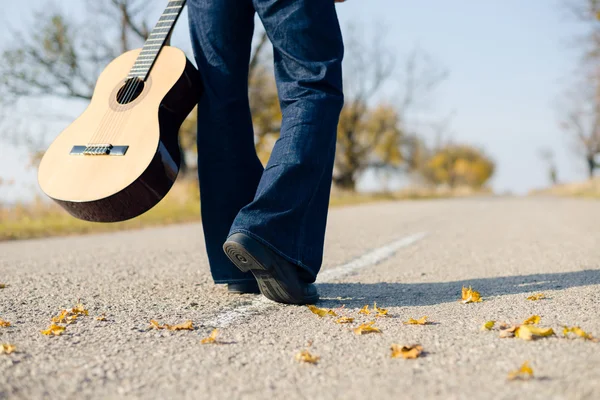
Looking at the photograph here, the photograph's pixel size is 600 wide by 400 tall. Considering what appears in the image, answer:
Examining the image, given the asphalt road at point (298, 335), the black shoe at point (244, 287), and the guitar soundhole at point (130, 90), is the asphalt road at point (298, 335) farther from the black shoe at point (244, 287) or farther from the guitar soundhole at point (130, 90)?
the guitar soundhole at point (130, 90)

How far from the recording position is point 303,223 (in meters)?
2.07

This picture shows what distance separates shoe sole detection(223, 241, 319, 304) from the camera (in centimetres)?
191

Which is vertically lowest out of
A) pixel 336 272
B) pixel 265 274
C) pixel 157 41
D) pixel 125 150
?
pixel 336 272

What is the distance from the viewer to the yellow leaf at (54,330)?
172 centimetres

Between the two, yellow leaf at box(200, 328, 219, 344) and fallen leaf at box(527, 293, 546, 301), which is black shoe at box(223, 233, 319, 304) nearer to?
yellow leaf at box(200, 328, 219, 344)

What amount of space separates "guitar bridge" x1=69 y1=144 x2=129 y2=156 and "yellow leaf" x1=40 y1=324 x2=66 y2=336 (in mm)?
695

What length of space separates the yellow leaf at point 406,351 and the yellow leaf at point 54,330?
988mm

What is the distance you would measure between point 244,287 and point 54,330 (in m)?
0.84

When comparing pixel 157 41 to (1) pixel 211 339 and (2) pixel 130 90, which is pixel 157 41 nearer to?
(2) pixel 130 90

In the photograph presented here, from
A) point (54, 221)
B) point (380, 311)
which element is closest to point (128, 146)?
point (380, 311)

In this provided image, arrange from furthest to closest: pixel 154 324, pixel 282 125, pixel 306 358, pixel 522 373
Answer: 1. pixel 282 125
2. pixel 154 324
3. pixel 306 358
4. pixel 522 373

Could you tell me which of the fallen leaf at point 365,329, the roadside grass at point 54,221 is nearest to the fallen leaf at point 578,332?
the fallen leaf at point 365,329

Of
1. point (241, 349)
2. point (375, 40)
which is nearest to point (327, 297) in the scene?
point (241, 349)

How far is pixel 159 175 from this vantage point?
2164 mm
